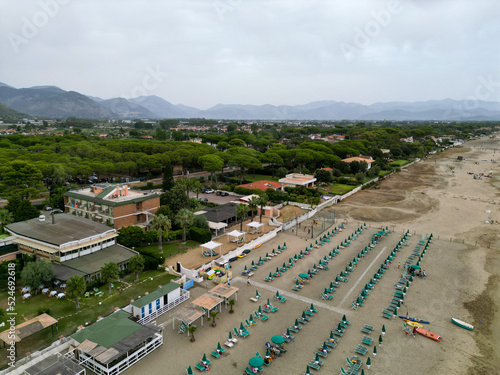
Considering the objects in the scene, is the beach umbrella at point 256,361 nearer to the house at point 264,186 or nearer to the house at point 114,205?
the house at point 114,205

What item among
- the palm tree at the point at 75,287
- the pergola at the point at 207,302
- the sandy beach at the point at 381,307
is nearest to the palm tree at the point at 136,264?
the palm tree at the point at 75,287

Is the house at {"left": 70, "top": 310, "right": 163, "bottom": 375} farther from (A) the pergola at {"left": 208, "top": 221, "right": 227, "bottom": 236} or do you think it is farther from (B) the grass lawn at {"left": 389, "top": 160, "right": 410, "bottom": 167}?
(B) the grass lawn at {"left": 389, "top": 160, "right": 410, "bottom": 167}

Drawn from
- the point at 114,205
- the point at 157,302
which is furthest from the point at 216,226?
the point at 157,302

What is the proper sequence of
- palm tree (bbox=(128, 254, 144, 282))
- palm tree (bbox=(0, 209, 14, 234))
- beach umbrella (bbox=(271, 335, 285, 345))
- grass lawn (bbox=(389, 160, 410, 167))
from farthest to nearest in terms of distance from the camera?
grass lawn (bbox=(389, 160, 410, 167)) → palm tree (bbox=(0, 209, 14, 234)) → palm tree (bbox=(128, 254, 144, 282)) → beach umbrella (bbox=(271, 335, 285, 345))

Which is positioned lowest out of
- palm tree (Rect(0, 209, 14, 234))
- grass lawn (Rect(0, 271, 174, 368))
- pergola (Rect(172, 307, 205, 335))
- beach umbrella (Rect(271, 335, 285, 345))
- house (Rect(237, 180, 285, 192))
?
grass lawn (Rect(0, 271, 174, 368))

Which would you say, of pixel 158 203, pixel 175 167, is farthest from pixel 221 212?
pixel 175 167

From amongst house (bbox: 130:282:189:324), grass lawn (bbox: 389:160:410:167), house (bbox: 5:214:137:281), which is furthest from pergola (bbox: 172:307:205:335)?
grass lawn (bbox: 389:160:410:167)

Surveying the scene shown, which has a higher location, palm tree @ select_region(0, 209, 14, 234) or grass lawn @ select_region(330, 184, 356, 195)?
palm tree @ select_region(0, 209, 14, 234)
